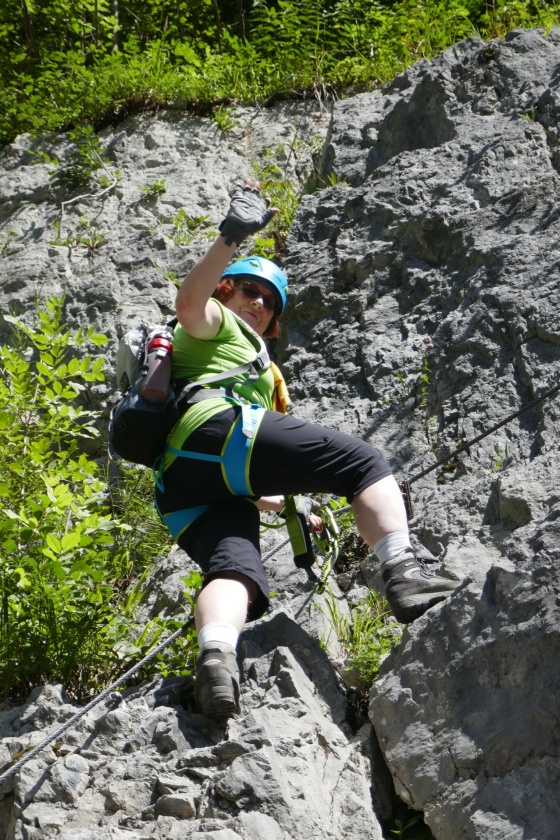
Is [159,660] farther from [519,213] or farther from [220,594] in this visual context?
[519,213]

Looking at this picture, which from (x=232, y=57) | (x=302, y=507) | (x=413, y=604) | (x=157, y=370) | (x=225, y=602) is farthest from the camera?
(x=232, y=57)

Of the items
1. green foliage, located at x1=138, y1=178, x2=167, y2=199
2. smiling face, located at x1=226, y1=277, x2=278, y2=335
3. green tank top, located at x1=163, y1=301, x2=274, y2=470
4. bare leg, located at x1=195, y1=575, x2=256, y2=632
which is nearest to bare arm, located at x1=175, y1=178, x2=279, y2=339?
green tank top, located at x1=163, y1=301, x2=274, y2=470

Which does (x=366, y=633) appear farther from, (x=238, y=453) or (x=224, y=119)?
(x=224, y=119)

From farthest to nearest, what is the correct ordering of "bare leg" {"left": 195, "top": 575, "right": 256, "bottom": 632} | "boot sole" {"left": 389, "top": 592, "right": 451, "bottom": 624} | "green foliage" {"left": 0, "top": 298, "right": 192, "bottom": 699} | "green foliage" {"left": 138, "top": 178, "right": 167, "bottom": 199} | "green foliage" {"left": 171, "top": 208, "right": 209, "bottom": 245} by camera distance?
"green foliage" {"left": 138, "top": 178, "right": 167, "bottom": 199} → "green foliage" {"left": 171, "top": 208, "right": 209, "bottom": 245} → "green foliage" {"left": 0, "top": 298, "right": 192, "bottom": 699} → "boot sole" {"left": 389, "top": 592, "right": 451, "bottom": 624} → "bare leg" {"left": 195, "top": 575, "right": 256, "bottom": 632}

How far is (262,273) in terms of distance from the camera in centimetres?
426

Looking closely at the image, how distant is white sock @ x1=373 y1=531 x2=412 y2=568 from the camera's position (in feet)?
11.3

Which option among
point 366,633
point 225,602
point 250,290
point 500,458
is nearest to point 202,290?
point 250,290

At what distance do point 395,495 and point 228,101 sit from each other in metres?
5.76

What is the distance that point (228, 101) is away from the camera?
824 cm

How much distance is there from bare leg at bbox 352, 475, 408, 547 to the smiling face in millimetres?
1165

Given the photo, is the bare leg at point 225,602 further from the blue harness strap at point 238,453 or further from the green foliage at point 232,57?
the green foliage at point 232,57

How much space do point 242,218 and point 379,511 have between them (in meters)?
1.25

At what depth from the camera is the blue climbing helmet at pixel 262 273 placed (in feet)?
14.0

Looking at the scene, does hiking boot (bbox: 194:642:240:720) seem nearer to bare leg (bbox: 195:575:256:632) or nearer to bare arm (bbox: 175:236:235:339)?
bare leg (bbox: 195:575:256:632)
